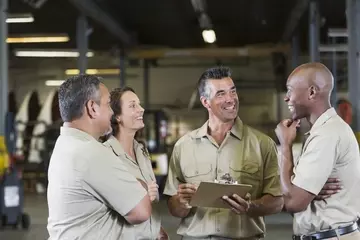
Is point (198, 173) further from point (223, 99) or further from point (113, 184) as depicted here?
point (113, 184)

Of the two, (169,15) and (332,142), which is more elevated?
(169,15)

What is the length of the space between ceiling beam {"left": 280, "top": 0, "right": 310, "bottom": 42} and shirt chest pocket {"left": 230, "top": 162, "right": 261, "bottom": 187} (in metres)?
9.90

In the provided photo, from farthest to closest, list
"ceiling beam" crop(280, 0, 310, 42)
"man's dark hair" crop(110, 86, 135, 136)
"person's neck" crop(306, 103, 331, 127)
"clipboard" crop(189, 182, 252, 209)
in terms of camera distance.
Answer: "ceiling beam" crop(280, 0, 310, 42), "man's dark hair" crop(110, 86, 135, 136), "person's neck" crop(306, 103, 331, 127), "clipboard" crop(189, 182, 252, 209)

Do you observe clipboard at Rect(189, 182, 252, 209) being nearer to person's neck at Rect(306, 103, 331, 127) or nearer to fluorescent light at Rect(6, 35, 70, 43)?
person's neck at Rect(306, 103, 331, 127)

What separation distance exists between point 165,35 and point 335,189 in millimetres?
17964

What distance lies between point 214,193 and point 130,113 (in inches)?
30.9

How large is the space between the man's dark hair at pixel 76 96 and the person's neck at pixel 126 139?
798 mm

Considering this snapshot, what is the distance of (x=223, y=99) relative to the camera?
326 cm

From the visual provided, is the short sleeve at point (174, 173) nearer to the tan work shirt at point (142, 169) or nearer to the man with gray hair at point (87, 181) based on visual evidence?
the tan work shirt at point (142, 169)

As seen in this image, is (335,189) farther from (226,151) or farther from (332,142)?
(226,151)

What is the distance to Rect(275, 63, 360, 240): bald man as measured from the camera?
2.81 meters

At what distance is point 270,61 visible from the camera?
71.8 ft

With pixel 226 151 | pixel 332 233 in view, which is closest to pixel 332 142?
pixel 332 233

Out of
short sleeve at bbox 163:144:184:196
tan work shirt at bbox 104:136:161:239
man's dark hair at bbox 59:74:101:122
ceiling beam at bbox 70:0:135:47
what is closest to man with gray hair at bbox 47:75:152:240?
man's dark hair at bbox 59:74:101:122
